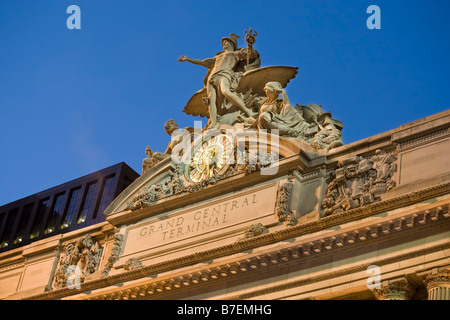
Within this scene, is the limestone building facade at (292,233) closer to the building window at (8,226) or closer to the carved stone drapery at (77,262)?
the carved stone drapery at (77,262)

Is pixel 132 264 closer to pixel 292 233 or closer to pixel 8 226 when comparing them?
pixel 292 233

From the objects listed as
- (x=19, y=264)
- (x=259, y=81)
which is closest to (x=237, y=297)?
(x=259, y=81)

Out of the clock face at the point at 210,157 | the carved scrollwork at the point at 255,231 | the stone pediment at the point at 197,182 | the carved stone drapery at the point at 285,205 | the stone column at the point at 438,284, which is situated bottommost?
the stone column at the point at 438,284

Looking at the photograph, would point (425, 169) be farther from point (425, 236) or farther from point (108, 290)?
point (108, 290)

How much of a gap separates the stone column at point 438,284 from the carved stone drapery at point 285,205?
607cm

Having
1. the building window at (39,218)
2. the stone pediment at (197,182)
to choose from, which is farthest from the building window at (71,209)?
the stone pediment at (197,182)

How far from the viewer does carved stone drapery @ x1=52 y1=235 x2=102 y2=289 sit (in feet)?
127

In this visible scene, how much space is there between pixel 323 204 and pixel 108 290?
30.7 ft

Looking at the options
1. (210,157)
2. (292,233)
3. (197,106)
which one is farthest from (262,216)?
(197,106)

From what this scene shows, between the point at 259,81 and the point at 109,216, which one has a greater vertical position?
the point at 259,81

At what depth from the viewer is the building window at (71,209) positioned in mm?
59812

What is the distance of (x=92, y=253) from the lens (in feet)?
129

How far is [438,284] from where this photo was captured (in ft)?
89.9

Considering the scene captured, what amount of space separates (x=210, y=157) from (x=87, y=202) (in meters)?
23.6
